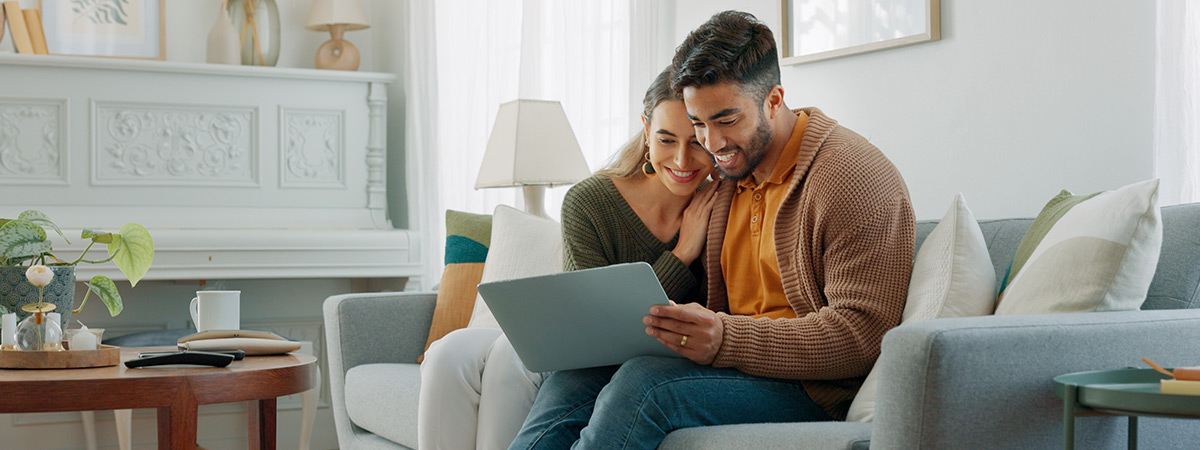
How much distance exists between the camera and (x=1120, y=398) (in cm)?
110

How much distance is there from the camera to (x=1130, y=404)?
3.60 feet

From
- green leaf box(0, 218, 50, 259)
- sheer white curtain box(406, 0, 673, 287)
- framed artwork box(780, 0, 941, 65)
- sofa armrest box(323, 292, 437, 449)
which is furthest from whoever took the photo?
sheer white curtain box(406, 0, 673, 287)

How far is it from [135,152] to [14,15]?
563mm

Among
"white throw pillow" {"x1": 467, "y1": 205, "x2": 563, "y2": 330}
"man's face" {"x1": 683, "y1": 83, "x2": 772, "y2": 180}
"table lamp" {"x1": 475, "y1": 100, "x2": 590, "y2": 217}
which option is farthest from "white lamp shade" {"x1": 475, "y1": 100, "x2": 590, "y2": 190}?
"man's face" {"x1": 683, "y1": 83, "x2": 772, "y2": 180}

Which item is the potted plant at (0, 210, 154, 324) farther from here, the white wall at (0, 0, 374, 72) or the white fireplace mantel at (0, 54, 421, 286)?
the white wall at (0, 0, 374, 72)

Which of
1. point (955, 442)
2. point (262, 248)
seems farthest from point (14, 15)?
point (955, 442)

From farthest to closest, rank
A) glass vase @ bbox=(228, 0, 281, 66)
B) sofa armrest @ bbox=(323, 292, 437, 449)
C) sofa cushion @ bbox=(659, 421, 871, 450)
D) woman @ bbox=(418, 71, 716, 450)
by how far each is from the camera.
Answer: glass vase @ bbox=(228, 0, 281, 66) → sofa armrest @ bbox=(323, 292, 437, 449) → woman @ bbox=(418, 71, 716, 450) → sofa cushion @ bbox=(659, 421, 871, 450)

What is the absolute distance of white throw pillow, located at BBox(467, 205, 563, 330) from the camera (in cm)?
254

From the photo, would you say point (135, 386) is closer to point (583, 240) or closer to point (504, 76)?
point (583, 240)

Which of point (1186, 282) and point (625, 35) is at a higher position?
point (625, 35)

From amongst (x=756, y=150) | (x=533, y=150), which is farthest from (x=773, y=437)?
(x=533, y=150)

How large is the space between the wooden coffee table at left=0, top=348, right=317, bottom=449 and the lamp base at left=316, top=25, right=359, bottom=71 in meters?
2.11

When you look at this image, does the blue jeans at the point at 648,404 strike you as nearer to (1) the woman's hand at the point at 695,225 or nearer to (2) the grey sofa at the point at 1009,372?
(2) the grey sofa at the point at 1009,372

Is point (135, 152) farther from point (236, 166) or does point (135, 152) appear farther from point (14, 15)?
point (14, 15)
